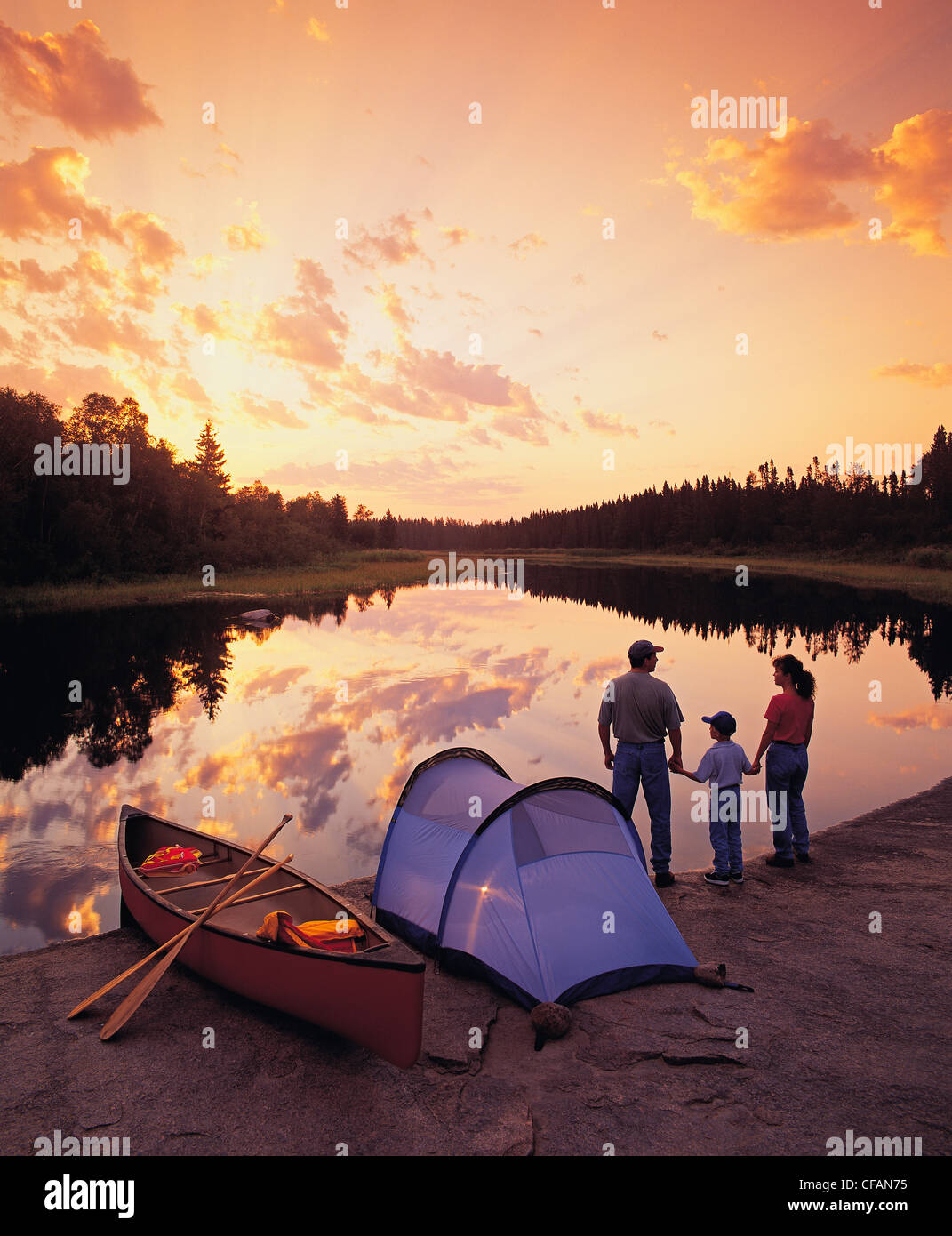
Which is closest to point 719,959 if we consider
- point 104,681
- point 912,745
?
point 912,745

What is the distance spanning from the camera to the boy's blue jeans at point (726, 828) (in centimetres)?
721

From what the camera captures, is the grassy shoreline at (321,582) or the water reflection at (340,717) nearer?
the water reflection at (340,717)

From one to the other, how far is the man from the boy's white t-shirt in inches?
11.7

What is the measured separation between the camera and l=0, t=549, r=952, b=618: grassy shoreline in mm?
41094

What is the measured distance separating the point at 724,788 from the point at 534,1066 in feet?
11.6

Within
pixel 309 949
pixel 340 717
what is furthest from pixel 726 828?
pixel 340 717

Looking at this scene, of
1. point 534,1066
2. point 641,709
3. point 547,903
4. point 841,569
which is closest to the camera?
point 534,1066

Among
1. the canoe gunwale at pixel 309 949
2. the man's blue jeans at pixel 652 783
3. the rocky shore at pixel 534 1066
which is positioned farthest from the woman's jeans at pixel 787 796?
the canoe gunwale at pixel 309 949

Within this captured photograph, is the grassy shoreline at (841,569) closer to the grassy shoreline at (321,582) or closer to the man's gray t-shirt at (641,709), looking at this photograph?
the grassy shoreline at (321,582)

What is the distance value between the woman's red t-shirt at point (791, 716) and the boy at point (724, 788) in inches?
30.4

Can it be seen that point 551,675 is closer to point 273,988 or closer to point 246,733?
point 246,733

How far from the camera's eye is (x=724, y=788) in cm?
720

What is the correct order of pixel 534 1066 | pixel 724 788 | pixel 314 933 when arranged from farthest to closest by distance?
pixel 724 788
pixel 314 933
pixel 534 1066

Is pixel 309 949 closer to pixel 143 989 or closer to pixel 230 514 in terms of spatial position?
pixel 143 989
